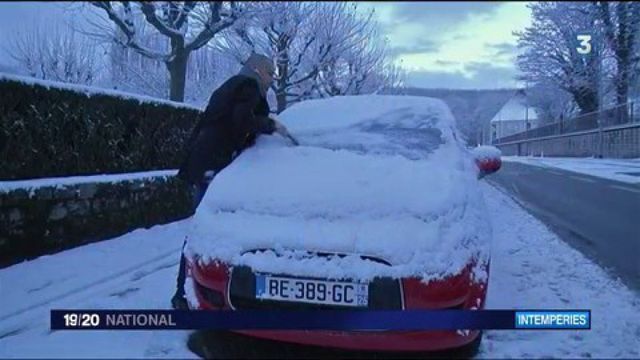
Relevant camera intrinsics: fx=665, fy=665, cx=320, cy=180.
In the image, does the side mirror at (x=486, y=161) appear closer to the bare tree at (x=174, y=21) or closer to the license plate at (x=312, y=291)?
the license plate at (x=312, y=291)

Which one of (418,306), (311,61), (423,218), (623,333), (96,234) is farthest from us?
(311,61)

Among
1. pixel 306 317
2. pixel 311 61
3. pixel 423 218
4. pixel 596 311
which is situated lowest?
pixel 596 311

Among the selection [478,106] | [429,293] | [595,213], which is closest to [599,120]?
[595,213]

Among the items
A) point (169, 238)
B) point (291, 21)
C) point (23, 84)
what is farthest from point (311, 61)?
point (23, 84)

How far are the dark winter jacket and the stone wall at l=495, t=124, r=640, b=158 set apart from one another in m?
29.8

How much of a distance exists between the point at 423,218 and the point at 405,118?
1.78 m

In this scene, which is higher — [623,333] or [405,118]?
[405,118]

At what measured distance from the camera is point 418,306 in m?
3.36

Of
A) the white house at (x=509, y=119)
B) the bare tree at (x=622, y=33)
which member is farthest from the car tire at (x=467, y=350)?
the white house at (x=509, y=119)

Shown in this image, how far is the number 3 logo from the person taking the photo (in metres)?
31.9

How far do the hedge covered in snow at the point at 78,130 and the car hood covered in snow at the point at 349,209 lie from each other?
9.18ft

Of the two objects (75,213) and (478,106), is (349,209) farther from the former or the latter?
(478,106)

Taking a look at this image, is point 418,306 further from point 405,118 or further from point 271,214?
point 405,118

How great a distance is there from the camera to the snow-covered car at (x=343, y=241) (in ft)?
11.1
